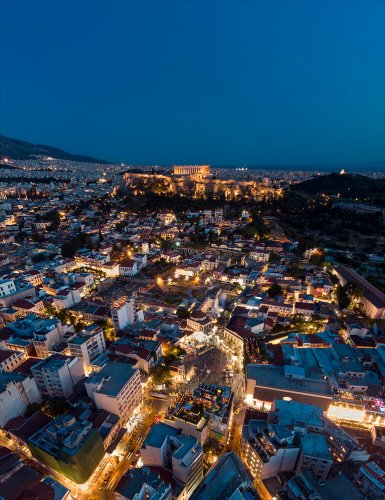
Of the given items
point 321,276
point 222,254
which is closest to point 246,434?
point 321,276

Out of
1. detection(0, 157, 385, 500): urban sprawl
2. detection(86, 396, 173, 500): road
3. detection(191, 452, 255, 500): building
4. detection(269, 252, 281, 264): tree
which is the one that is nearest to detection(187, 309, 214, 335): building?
detection(0, 157, 385, 500): urban sprawl

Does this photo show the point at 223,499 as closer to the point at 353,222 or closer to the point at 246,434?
the point at 246,434

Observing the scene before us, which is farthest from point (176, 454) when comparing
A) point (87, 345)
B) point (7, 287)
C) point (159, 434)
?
point (7, 287)

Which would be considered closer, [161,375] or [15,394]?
[15,394]

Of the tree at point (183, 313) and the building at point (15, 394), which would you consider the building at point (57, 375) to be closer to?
the building at point (15, 394)

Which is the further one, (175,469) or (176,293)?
(176,293)

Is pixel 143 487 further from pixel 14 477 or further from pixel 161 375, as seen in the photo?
pixel 161 375
